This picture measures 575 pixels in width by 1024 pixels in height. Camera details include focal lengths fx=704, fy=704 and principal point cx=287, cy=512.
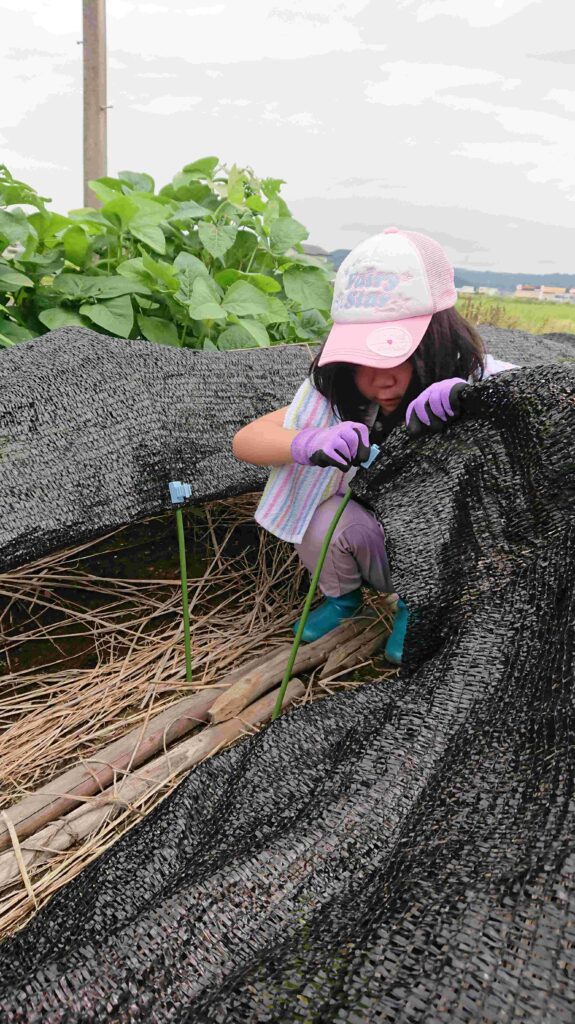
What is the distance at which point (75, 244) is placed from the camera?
1.79 m

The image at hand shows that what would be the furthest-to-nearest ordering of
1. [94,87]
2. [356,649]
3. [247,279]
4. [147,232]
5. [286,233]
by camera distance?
1. [94,87]
2. [286,233]
3. [247,279]
4. [147,232]
5. [356,649]

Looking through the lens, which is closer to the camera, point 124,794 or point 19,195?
point 124,794

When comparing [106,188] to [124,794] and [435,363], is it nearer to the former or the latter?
[435,363]

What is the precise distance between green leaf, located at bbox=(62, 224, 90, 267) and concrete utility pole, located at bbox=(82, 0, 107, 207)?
5.08 feet

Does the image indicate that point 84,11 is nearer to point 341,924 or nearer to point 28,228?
point 28,228

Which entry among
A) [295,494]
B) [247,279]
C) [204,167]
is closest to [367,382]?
[295,494]

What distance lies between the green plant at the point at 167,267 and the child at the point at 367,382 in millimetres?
430

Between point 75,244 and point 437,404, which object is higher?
point 75,244

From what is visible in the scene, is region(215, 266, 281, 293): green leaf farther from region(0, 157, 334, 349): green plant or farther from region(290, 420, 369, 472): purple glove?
region(290, 420, 369, 472): purple glove

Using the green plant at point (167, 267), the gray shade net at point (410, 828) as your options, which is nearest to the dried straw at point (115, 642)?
the gray shade net at point (410, 828)

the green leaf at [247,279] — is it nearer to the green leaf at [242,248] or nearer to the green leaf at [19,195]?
the green leaf at [242,248]

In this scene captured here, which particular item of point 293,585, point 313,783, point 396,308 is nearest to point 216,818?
point 313,783

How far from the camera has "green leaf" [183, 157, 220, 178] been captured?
2131mm

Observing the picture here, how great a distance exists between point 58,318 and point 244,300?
0.45 meters
